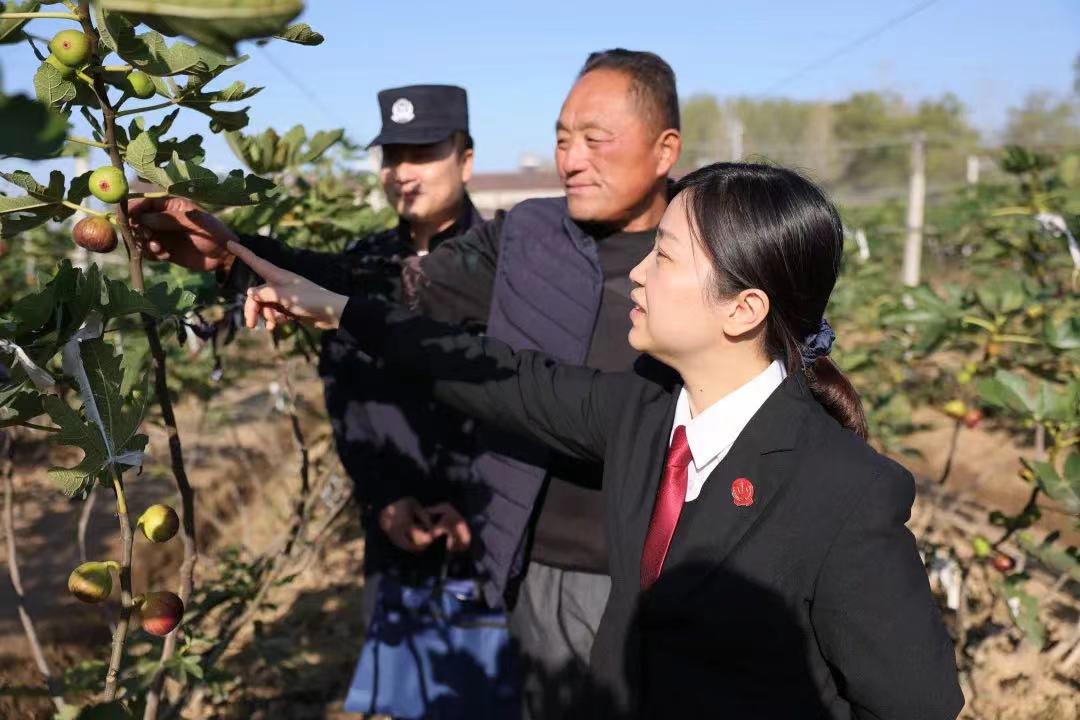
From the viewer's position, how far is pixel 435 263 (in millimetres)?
2148

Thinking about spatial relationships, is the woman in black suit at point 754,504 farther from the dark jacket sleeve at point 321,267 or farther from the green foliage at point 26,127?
the green foliage at point 26,127

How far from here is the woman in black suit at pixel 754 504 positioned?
49.2 inches

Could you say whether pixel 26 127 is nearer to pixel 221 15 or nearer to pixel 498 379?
pixel 221 15

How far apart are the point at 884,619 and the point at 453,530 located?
4.06 feet

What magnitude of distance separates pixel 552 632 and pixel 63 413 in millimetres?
1167

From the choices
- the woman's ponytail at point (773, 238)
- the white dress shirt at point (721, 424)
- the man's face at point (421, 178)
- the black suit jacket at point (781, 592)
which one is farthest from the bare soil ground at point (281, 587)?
the man's face at point (421, 178)

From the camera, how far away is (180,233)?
1.73 m

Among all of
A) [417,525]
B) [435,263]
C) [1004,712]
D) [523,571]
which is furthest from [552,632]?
[1004,712]

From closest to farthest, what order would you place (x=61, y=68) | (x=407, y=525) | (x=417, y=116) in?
(x=61, y=68), (x=407, y=525), (x=417, y=116)

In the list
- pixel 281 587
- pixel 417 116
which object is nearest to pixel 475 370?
pixel 417 116

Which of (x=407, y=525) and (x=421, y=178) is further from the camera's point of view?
(x=421, y=178)

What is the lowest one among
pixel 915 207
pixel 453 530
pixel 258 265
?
pixel 915 207

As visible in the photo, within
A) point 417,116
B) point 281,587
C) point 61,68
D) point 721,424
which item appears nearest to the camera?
point 61,68

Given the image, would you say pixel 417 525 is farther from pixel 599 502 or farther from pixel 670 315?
pixel 670 315
